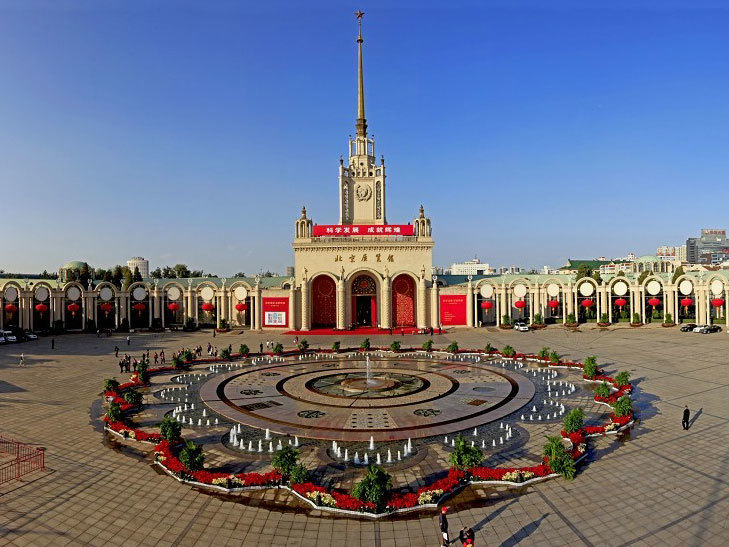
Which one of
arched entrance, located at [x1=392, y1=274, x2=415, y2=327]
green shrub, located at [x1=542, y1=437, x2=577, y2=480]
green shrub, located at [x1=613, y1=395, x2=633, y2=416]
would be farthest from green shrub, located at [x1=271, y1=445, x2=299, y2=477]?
arched entrance, located at [x1=392, y1=274, x2=415, y2=327]

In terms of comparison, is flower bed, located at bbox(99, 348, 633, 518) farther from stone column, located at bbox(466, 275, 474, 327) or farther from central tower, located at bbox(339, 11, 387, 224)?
central tower, located at bbox(339, 11, 387, 224)

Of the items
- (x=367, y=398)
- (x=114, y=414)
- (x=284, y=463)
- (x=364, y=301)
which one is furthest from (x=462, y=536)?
(x=364, y=301)

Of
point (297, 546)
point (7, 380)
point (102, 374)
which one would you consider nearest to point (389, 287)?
point (102, 374)

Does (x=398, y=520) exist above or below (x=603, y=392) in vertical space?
below

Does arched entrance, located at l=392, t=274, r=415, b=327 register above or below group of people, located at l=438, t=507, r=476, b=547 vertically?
above

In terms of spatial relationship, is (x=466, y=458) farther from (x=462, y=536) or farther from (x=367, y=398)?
(x=367, y=398)

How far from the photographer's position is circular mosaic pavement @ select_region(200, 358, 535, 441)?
816 inches

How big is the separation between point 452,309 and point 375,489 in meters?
47.3

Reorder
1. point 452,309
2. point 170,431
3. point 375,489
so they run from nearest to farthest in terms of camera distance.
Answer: point 375,489
point 170,431
point 452,309

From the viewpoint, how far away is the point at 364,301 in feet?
→ 201

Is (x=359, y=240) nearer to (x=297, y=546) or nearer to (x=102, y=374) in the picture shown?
(x=102, y=374)

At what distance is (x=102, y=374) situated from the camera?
1287 inches

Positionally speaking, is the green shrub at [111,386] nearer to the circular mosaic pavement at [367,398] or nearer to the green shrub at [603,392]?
the circular mosaic pavement at [367,398]

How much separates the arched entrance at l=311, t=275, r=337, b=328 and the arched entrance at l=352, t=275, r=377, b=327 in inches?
109
